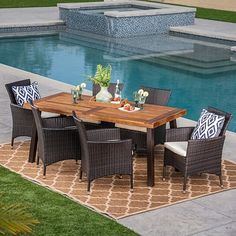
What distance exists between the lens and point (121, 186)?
813 cm

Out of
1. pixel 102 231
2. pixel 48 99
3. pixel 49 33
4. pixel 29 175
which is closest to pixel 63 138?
pixel 29 175

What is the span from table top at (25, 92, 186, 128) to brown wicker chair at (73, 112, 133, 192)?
1.63 feet

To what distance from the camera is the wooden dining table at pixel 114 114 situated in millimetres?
8172

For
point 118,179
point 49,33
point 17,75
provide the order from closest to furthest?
point 118,179 → point 17,75 → point 49,33

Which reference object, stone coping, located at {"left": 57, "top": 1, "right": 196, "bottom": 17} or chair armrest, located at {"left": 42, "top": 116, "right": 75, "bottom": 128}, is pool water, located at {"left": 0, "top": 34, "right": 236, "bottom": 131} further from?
chair armrest, located at {"left": 42, "top": 116, "right": 75, "bottom": 128}

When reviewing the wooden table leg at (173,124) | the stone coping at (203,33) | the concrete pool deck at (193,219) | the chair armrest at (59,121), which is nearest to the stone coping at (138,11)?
the stone coping at (203,33)

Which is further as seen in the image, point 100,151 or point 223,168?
point 223,168

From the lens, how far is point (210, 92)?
15008mm

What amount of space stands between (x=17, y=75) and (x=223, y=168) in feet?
24.0

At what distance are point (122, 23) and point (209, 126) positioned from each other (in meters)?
14.4

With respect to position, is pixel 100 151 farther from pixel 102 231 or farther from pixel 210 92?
pixel 210 92

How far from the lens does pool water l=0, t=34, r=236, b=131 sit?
14.9 metres

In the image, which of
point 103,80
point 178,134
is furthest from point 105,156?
point 103,80

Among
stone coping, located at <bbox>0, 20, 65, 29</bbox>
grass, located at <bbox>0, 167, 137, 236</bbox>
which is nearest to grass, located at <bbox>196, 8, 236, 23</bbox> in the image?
stone coping, located at <bbox>0, 20, 65, 29</bbox>
